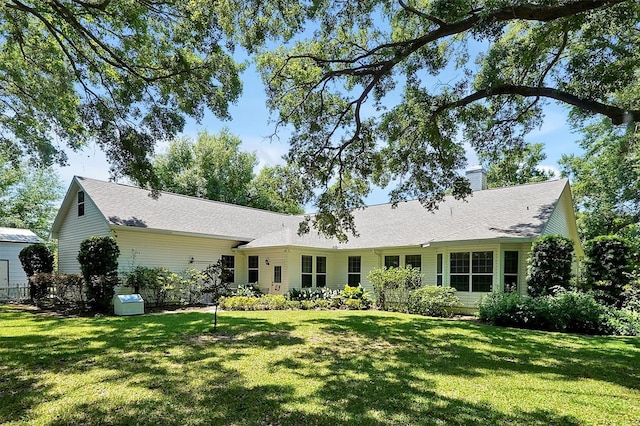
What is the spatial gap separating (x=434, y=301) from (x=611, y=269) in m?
5.68

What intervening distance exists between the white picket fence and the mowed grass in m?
10.5

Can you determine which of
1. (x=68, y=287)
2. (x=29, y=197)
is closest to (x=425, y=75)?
(x=68, y=287)

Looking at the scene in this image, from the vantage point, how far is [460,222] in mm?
15484

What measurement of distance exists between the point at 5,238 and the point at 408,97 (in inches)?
867

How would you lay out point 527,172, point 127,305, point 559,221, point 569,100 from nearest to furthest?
point 569,100, point 127,305, point 559,221, point 527,172

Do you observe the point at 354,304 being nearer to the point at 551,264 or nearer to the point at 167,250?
the point at 551,264

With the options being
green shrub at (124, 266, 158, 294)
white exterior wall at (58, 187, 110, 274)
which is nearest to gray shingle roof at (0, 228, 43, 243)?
white exterior wall at (58, 187, 110, 274)

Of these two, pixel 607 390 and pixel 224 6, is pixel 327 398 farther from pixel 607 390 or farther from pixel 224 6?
pixel 224 6

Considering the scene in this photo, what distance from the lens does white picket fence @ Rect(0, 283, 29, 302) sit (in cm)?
1797

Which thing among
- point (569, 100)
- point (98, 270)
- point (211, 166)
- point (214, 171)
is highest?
point (211, 166)

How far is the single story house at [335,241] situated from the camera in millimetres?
13648

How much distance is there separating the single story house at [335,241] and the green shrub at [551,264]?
631mm

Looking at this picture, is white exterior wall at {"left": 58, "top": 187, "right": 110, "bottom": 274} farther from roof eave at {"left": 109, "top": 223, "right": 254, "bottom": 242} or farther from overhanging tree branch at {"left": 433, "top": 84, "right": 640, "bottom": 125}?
overhanging tree branch at {"left": 433, "top": 84, "right": 640, "bottom": 125}

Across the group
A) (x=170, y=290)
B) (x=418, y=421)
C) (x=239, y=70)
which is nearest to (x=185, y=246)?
(x=170, y=290)
